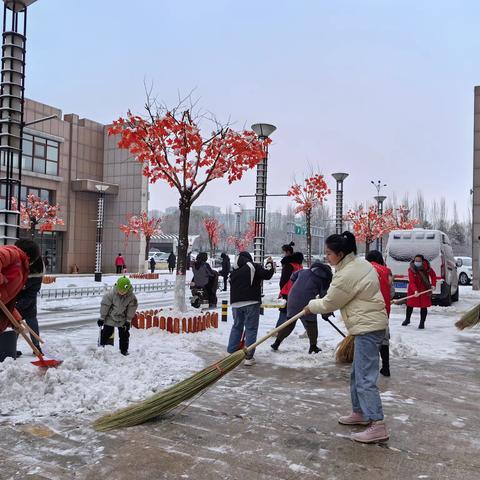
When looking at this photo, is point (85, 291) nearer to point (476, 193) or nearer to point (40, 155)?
point (40, 155)

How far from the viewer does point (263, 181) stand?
45.9ft

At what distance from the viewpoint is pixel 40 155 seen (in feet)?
104

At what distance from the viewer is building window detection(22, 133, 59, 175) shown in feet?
101

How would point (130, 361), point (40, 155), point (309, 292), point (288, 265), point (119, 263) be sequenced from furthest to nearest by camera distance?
point (40, 155) → point (119, 263) → point (288, 265) → point (309, 292) → point (130, 361)

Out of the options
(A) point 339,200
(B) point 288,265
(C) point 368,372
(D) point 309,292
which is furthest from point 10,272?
(A) point 339,200

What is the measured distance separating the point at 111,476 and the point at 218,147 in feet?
26.2

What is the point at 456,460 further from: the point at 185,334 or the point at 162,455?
the point at 185,334

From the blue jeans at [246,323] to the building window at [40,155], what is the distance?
27.4 metres

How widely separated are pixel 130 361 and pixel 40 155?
2891cm

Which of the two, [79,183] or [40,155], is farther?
[79,183]

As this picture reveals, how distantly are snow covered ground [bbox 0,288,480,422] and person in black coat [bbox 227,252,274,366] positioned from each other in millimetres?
485

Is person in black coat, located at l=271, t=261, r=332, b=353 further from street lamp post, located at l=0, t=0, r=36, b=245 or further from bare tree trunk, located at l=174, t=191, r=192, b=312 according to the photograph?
street lamp post, located at l=0, t=0, r=36, b=245

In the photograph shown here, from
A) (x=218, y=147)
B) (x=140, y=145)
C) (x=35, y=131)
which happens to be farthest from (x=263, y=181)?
(x=35, y=131)

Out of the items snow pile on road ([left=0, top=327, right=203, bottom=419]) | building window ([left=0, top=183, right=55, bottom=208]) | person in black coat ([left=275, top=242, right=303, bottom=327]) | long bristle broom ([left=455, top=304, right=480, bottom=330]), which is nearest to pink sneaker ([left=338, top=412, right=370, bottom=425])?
snow pile on road ([left=0, top=327, right=203, bottom=419])
